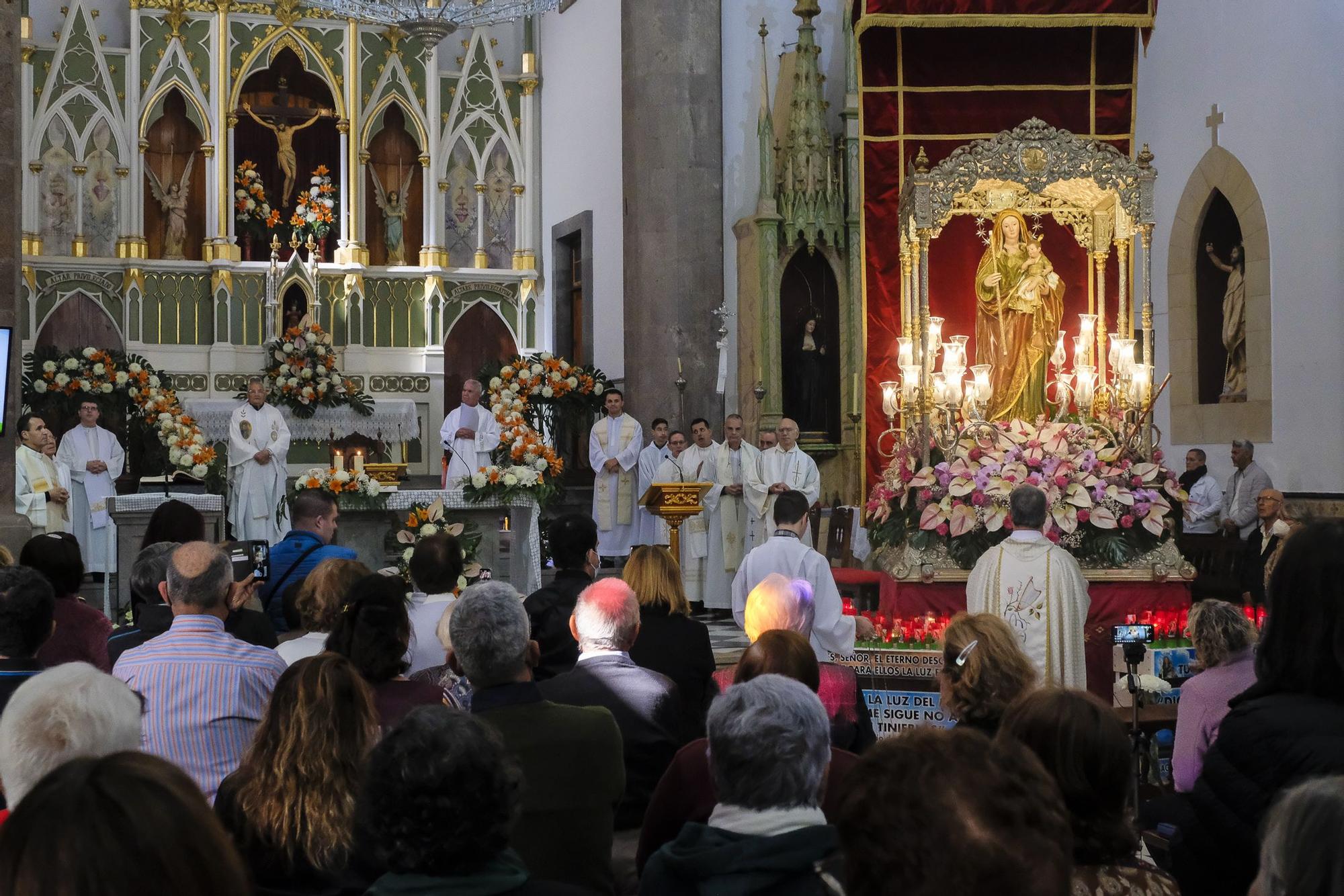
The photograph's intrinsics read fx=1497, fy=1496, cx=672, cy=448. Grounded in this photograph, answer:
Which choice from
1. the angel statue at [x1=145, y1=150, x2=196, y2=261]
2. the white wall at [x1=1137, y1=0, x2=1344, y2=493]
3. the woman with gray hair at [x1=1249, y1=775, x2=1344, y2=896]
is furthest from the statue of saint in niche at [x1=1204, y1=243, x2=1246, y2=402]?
the angel statue at [x1=145, y1=150, x2=196, y2=261]

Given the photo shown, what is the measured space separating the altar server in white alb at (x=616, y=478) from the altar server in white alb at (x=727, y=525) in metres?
1.28

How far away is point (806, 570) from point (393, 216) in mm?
13540

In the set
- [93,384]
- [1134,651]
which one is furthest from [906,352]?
[93,384]

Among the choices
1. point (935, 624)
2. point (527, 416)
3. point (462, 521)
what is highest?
point (527, 416)

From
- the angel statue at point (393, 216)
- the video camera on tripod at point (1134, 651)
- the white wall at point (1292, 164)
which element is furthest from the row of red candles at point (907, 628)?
the angel statue at point (393, 216)

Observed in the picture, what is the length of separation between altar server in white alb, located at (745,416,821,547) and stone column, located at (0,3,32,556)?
19.8 ft

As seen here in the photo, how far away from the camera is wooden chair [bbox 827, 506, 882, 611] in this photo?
10188mm

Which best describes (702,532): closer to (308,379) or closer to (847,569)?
(847,569)

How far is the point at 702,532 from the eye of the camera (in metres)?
12.9

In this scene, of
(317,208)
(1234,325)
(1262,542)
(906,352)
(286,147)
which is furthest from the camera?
(286,147)

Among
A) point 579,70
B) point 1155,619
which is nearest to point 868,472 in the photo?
point 1155,619

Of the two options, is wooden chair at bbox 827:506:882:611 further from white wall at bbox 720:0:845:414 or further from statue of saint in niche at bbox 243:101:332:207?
statue of saint in niche at bbox 243:101:332:207

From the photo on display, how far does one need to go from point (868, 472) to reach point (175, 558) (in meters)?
9.49

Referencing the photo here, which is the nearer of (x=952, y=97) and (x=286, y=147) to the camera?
(x=952, y=97)
